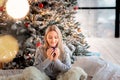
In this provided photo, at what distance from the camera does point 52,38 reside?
263cm

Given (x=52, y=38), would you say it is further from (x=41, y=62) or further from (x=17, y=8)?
(x=17, y=8)

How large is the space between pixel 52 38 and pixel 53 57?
0.19 metres

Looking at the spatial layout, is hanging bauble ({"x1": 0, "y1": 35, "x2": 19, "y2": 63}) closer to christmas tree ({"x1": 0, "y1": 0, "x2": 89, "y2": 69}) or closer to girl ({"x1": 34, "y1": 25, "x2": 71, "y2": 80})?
christmas tree ({"x1": 0, "y1": 0, "x2": 89, "y2": 69})

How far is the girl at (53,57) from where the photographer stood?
2564 millimetres

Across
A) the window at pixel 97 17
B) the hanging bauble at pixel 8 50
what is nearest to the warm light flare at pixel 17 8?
the hanging bauble at pixel 8 50

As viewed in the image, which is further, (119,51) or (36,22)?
(119,51)

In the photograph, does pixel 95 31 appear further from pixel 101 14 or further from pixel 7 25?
pixel 7 25

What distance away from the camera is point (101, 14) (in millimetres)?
8016

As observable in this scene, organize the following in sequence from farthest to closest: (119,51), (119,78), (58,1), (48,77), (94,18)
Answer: (94,18)
(119,51)
(58,1)
(48,77)
(119,78)

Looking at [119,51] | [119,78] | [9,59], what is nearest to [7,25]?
[9,59]

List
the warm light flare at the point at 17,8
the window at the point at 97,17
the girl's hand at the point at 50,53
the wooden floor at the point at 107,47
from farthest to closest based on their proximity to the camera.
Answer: the window at the point at 97,17 → the wooden floor at the point at 107,47 → the warm light flare at the point at 17,8 → the girl's hand at the point at 50,53

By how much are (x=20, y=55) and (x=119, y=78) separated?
7.01ft

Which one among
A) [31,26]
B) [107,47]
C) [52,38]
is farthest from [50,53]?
[107,47]

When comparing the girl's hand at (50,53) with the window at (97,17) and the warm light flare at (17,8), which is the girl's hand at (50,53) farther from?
the window at (97,17)
